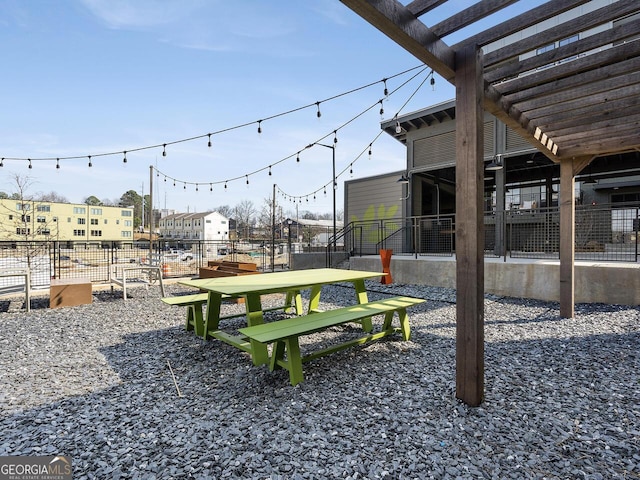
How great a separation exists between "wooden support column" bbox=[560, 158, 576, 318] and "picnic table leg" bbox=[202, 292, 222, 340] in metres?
5.12

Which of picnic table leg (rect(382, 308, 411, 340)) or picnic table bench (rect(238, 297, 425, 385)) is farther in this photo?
picnic table leg (rect(382, 308, 411, 340))

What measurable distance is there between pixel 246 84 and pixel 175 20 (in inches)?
75.7

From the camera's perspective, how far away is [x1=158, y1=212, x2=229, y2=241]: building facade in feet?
205

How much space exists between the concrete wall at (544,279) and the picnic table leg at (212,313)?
579 cm

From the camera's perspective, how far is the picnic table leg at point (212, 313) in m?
3.94

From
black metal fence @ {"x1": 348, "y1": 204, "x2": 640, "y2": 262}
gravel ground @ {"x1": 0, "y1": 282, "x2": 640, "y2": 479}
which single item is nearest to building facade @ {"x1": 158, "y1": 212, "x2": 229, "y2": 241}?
black metal fence @ {"x1": 348, "y1": 204, "x2": 640, "y2": 262}

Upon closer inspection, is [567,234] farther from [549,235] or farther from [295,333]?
[295,333]

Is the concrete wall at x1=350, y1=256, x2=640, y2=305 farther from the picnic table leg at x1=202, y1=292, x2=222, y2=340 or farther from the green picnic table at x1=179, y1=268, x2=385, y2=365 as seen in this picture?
the picnic table leg at x1=202, y1=292, x2=222, y2=340

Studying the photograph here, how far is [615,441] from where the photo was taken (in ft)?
6.34

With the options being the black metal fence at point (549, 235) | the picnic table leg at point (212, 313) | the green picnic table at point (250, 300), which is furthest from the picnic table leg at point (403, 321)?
the black metal fence at point (549, 235)

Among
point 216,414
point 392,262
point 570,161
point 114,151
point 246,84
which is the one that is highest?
point 246,84

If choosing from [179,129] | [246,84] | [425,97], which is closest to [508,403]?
[425,97]

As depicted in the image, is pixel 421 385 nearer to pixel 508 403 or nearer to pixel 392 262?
pixel 508 403

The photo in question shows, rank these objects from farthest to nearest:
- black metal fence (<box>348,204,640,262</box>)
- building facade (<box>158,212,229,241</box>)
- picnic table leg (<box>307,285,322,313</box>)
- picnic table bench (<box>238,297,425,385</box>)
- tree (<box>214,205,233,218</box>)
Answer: tree (<box>214,205,233,218</box>), building facade (<box>158,212,229,241</box>), black metal fence (<box>348,204,640,262</box>), picnic table leg (<box>307,285,322,313</box>), picnic table bench (<box>238,297,425,385</box>)
